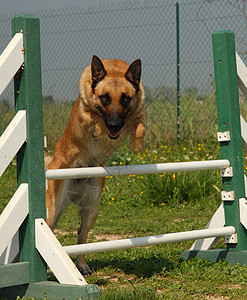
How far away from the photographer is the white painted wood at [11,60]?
10.4ft

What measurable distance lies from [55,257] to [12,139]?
0.77 metres

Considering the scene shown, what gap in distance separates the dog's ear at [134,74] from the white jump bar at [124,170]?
0.74 m

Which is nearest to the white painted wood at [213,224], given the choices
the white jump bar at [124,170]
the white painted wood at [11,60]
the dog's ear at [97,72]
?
the white jump bar at [124,170]

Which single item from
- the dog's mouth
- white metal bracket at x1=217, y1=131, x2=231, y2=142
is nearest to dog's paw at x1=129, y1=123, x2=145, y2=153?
the dog's mouth

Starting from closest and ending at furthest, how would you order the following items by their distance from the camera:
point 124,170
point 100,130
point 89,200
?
1. point 124,170
2. point 100,130
3. point 89,200

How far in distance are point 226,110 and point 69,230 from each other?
2866 millimetres

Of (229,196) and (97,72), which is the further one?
(229,196)

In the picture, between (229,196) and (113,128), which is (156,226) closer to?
(229,196)

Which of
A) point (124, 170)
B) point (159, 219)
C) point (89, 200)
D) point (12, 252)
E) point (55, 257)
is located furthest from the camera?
point (159, 219)

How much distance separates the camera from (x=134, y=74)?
13.5 ft

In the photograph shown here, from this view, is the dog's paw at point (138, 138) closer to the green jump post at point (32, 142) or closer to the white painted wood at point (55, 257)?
the green jump post at point (32, 142)

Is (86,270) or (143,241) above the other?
(143,241)

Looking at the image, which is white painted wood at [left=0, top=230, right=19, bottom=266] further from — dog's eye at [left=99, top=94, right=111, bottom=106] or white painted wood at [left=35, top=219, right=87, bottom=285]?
dog's eye at [left=99, top=94, right=111, bottom=106]

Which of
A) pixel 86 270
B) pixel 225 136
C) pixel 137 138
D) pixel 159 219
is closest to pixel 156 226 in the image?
pixel 159 219
